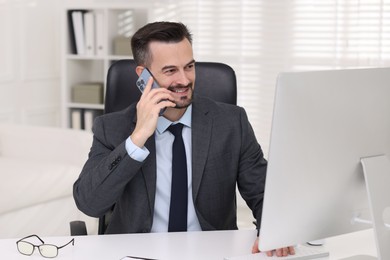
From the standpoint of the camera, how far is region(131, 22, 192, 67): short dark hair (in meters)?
2.43

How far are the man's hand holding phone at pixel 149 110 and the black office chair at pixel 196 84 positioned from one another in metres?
0.39

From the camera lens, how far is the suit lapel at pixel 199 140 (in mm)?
2426

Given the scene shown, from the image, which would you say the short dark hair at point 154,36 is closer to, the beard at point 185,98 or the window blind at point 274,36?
the beard at point 185,98

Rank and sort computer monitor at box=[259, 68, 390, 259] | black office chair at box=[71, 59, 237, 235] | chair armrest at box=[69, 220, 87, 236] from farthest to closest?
1. black office chair at box=[71, 59, 237, 235]
2. chair armrest at box=[69, 220, 87, 236]
3. computer monitor at box=[259, 68, 390, 259]

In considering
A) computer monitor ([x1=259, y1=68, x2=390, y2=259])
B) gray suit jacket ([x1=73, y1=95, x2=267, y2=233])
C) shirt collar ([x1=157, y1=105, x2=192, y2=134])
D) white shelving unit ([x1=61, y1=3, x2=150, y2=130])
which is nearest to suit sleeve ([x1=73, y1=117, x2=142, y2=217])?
gray suit jacket ([x1=73, y1=95, x2=267, y2=233])

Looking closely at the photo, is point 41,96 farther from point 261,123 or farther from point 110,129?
point 110,129

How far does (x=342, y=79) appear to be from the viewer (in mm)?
1724

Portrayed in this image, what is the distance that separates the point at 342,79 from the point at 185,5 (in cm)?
379

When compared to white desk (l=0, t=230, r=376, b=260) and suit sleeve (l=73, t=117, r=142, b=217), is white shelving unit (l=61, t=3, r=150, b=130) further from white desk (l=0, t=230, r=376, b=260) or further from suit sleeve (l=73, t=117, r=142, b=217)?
white desk (l=0, t=230, r=376, b=260)

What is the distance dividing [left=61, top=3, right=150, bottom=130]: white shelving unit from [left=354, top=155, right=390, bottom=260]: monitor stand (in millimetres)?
3733

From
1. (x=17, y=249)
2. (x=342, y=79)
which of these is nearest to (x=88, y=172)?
(x=17, y=249)

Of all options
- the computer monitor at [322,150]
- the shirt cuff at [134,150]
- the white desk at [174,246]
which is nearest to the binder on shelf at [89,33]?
the shirt cuff at [134,150]

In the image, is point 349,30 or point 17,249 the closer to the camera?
point 17,249

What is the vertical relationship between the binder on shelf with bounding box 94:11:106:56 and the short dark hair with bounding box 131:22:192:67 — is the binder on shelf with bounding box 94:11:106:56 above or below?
above
